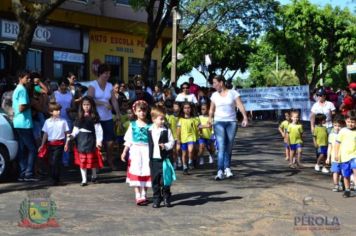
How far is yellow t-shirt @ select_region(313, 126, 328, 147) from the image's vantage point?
43.1ft

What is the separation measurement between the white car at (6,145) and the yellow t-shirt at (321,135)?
6.03 m

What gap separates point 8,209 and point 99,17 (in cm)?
1855

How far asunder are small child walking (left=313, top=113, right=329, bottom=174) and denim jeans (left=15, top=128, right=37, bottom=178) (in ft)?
18.5

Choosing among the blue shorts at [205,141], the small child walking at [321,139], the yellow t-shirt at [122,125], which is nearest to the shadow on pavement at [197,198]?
the blue shorts at [205,141]

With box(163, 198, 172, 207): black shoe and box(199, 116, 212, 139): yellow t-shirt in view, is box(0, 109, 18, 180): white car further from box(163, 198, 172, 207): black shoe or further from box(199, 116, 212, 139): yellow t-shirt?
box(199, 116, 212, 139): yellow t-shirt

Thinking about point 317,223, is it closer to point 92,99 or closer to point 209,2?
point 92,99

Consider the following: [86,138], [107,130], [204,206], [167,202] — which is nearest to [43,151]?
[86,138]

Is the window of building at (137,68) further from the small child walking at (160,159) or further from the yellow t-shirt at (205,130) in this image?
the small child walking at (160,159)

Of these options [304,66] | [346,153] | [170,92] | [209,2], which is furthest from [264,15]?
[346,153]

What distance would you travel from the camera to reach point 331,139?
10953 mm

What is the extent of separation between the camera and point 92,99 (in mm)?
10828

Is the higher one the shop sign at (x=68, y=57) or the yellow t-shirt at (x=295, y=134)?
the shop sign at (x=68, y=57)

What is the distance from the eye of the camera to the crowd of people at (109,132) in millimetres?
8961

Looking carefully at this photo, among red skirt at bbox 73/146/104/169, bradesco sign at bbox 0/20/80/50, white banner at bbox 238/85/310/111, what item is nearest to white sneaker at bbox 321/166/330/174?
white banner at bbox 238/85/310/111
